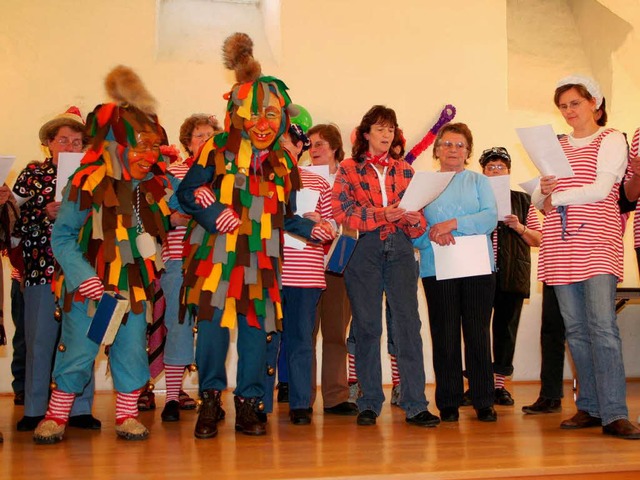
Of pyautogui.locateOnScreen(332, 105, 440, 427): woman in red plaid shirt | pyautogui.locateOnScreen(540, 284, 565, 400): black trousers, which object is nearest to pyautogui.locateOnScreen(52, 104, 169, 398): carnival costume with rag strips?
pyautogui.locateOnScreen(332, 105, 440, 427): woman in red plaid shirt

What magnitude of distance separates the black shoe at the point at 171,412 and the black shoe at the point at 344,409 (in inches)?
30.4

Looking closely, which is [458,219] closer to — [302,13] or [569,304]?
[569,304]

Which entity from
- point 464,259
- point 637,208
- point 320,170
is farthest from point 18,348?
point 637,208

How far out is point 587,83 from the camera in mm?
3648

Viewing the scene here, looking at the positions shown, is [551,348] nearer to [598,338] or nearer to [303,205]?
[598,338]

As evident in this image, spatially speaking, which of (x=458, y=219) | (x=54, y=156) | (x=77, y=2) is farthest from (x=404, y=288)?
(x=77, y=2)

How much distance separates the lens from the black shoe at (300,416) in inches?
149

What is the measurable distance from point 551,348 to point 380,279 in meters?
1.18

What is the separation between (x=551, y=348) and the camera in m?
4.33

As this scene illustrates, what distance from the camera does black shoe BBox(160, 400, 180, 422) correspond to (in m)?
3.96

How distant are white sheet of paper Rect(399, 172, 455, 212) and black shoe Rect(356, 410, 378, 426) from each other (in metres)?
0.96

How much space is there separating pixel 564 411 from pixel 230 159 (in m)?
2.29

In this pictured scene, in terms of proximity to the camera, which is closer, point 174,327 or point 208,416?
point 208,416

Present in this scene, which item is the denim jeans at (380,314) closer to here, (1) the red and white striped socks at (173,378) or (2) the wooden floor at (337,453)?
(2) the wooden floor at (337,453)
